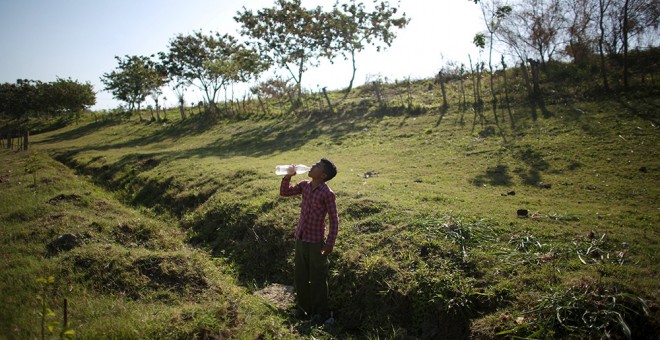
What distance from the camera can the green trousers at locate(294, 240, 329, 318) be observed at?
489 centimetres

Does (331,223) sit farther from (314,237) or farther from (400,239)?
(400,239)

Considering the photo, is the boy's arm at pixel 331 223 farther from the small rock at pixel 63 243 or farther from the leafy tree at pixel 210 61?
the leafy tree at pixel 210 61

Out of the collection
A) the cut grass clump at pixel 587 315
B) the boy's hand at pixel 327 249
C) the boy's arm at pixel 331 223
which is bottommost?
the cut grass clump at pixel 587 315

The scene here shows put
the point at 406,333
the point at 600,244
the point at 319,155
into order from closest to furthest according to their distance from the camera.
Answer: the point at 406,333 → the point at 600,244 → the point at 319,155

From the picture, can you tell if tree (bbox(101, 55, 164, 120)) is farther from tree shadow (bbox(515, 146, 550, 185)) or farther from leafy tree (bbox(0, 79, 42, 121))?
tree shadow (bbox(515, 146, 550, 185))

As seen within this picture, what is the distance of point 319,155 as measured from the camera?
15219mm

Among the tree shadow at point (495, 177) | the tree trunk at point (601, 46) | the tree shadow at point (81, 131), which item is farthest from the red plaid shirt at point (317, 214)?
the tree shadow at point (81, 131)

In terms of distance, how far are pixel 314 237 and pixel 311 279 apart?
1.96 feet

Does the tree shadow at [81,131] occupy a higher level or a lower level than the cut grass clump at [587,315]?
higher

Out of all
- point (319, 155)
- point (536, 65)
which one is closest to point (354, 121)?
point (319, 155)

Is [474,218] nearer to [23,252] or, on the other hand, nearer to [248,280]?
[248,280]

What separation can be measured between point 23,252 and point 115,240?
1.33 m

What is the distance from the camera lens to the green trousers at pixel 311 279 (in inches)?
192

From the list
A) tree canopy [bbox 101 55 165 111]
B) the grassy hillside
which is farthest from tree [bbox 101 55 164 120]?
the grassy hillside
